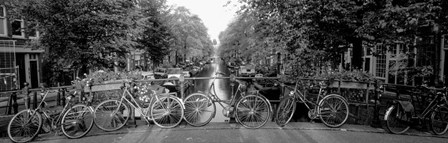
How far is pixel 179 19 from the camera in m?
46.7

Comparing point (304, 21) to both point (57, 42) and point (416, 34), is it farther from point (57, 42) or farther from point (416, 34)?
point (57, 42)

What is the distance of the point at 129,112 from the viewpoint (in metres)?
5.61

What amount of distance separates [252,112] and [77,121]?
3431 mm

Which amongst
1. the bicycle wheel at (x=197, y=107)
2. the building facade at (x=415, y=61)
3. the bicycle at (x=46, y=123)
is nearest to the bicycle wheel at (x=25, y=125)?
the bicycle at (x=46, y=123)

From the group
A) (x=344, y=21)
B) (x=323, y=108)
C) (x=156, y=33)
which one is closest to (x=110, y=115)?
(x=323, y=108)

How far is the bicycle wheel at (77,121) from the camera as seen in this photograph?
16.7 feet

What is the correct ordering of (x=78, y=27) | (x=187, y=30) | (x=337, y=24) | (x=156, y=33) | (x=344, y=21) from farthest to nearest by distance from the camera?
(x=187, y=30) → (x=156, y=33) → (x=78, y=27) → (x=337, y=24) → (x=344, y=21)

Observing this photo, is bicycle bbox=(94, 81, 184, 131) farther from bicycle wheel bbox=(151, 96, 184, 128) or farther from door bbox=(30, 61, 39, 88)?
door bbox=(30, 61, 39, 88)

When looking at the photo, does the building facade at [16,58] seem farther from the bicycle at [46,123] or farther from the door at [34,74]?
the bicycle at [46,123]

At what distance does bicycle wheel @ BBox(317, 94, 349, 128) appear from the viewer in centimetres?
557

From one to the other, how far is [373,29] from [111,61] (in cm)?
1055

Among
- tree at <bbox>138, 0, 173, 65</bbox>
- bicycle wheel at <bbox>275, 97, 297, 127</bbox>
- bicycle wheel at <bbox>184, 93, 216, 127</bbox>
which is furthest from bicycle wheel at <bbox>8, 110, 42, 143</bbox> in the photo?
tree at <bbox>138, 0, 173, 65</bbox>

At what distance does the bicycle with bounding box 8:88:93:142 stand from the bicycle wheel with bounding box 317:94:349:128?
469 centimetres

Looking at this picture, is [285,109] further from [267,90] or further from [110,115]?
[267,90]
